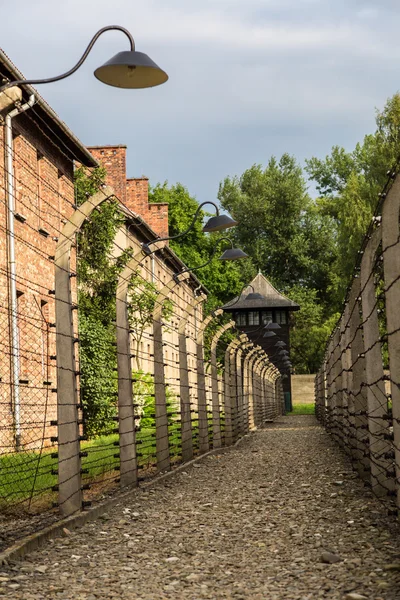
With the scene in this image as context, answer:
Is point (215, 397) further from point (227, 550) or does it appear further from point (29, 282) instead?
point (227, 550)

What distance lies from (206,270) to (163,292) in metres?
48.9

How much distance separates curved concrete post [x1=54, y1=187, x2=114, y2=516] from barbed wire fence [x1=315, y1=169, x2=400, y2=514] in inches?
89.5

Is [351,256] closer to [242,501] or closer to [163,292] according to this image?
[163,292]

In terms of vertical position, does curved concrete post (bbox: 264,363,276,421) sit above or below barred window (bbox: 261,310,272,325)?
below

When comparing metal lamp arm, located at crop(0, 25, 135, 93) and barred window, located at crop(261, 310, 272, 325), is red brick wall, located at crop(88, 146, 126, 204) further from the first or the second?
barred window, located at crop(261, 310, 272, 325)

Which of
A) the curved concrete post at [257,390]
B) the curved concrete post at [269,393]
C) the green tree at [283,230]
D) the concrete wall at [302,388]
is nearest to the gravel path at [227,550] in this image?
the curved concrete post at [257,390]

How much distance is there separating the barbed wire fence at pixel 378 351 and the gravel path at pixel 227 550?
1.11 ft

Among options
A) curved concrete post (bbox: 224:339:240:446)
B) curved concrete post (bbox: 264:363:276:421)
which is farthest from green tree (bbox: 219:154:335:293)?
curved concrete post (bbox: 224:339:240:446)

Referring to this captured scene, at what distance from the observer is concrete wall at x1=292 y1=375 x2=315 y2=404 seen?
209ft

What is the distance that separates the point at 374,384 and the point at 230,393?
12.7 m

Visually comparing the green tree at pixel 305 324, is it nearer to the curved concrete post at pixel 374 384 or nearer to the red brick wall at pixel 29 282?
the red brick wall at pixel 29 282

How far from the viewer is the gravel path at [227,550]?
4.86 metres

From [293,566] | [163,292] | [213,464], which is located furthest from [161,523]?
[213,464]

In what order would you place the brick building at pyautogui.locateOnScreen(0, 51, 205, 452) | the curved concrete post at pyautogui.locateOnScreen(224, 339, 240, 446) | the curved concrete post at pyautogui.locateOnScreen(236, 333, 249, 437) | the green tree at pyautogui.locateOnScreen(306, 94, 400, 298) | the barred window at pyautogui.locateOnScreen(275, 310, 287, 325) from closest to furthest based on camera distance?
the brick building at pyautogui.locateOnScreen(0, 51, 205, 452) < the curved concrete post at pyautogui.locateOnScreen(224, 339, 240, 446) < the curved concrete post at pyautogui.locateOnScreen(236, 333, 249, 437) < the green tree at pyautogui.locateOnScreen(306, 94, 400, 298) < the barred window at pyautogui.locateOnScreen(275, 310, 287, 325)
